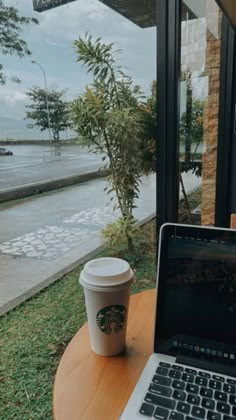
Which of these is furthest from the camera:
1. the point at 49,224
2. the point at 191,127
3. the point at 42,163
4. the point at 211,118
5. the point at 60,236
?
the point at 49,224

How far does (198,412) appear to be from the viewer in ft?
1.70

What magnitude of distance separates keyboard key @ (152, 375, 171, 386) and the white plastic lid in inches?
7.5

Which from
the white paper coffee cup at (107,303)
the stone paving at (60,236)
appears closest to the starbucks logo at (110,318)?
the white paper coffee cup at (107,303)

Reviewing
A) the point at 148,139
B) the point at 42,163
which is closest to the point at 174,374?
the point at 148,139

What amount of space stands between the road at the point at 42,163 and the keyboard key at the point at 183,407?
216 centimetres

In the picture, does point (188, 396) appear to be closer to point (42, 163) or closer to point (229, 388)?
point (229, 388)

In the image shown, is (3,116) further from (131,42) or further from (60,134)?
(131,42)

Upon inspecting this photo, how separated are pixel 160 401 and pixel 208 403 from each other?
0.27 ft

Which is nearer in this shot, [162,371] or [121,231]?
[162,371]

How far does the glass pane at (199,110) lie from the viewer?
6.45ft

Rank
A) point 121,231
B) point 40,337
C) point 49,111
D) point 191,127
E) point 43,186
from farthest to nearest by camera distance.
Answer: point 43,186 → point 121,231 → point 49,111 → point 191,127 → point 40,337

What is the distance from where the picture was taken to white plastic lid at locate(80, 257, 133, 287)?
2.12ft

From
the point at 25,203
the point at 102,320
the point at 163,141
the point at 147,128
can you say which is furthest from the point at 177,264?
the point at 25,203

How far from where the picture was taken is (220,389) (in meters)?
0.56
